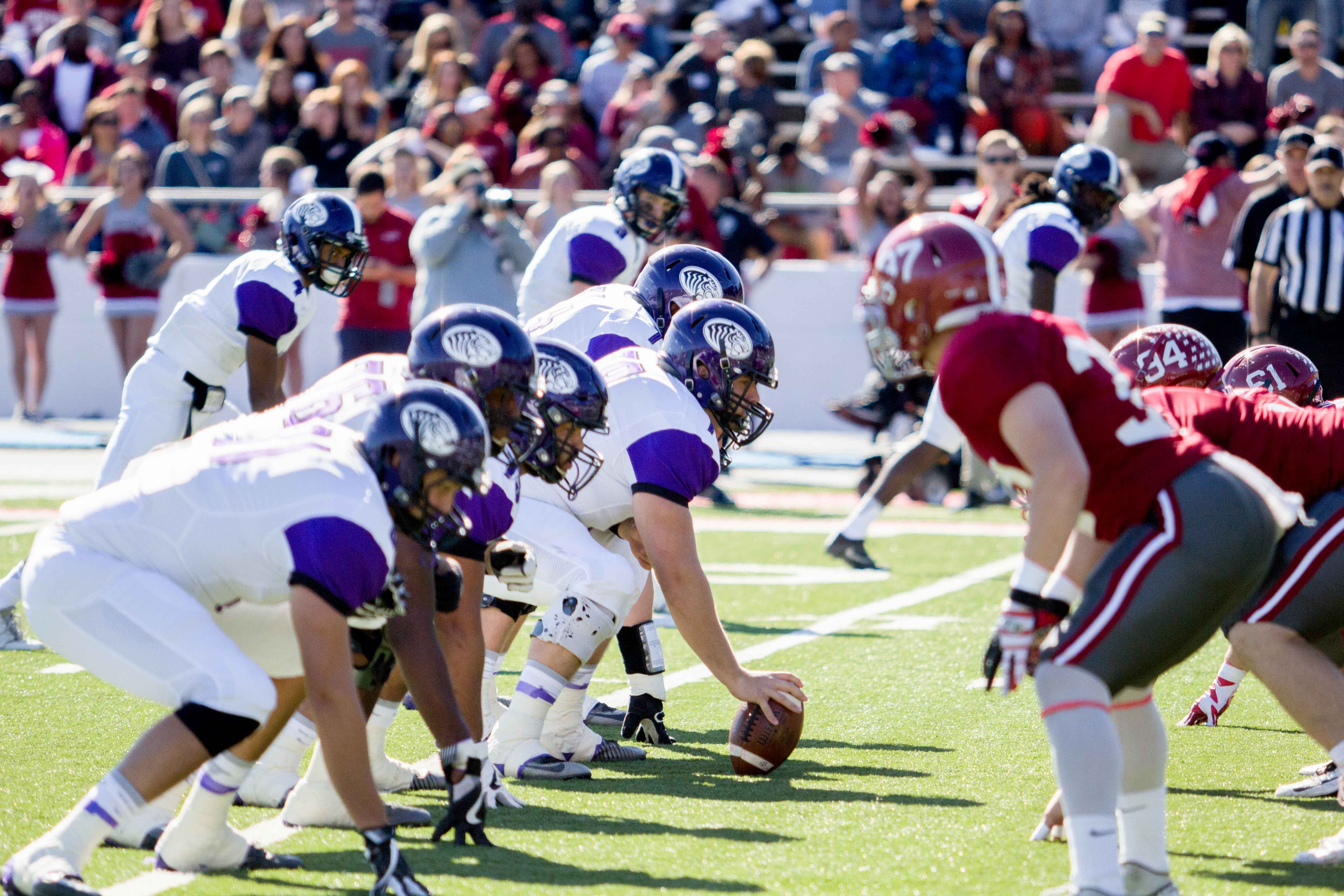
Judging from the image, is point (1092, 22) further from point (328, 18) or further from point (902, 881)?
point (902, 881)

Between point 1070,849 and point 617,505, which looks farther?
point 617,505

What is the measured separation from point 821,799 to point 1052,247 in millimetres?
3987

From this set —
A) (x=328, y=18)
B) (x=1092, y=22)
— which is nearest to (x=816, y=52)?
(x=1092, y=22)

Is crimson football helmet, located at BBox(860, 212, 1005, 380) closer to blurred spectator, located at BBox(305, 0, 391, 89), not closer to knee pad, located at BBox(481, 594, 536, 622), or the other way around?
knee pad, located at BBox(481, 594, 536, 622)

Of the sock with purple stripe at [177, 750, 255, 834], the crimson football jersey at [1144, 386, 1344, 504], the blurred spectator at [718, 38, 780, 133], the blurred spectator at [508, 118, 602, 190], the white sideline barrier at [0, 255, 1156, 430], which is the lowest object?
the white sideline barrier at [0, 255, 1156, 430]

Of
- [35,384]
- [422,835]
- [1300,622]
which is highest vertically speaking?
[1300,622]

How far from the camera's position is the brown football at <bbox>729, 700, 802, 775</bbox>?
4949mm

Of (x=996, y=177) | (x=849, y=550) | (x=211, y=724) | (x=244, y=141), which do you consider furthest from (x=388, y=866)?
(x=244, y=141)

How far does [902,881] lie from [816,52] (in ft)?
41.6

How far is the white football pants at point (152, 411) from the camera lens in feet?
20.6

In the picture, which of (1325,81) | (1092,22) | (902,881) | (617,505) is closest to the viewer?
(902,881)

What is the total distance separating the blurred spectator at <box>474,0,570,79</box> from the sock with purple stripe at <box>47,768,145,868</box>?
12254mm

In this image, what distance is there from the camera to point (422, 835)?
4.23 m

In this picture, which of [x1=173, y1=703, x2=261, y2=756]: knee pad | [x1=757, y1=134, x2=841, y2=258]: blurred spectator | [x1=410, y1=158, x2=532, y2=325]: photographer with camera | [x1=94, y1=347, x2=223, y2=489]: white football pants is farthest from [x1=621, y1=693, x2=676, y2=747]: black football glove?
[x1=757, y1=134, x2=841, y2=258]: blurred spectator
